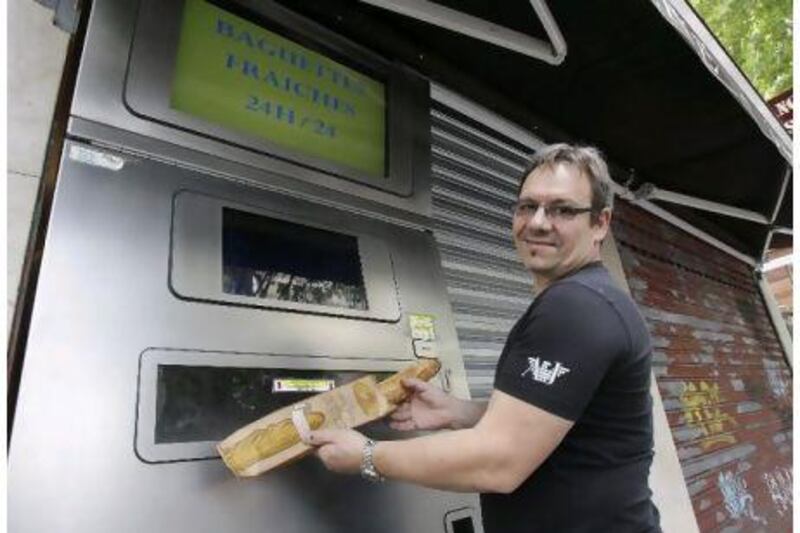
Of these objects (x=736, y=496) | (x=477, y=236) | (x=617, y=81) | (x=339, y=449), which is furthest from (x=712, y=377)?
(x=339, y=449)

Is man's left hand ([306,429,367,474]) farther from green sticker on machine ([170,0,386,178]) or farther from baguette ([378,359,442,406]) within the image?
green sticker on machine ([170,0,386,178])

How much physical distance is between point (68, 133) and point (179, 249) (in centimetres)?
37

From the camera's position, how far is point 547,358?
4.28 feet

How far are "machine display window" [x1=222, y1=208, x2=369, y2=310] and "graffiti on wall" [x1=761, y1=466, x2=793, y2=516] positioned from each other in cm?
577

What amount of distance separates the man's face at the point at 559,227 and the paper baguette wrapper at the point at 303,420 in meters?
0.46

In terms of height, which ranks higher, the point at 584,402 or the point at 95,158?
the point at 95,158

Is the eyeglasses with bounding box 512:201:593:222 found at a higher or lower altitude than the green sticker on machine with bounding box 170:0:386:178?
lower

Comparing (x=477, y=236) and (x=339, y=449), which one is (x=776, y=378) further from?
(x=339, y=449)

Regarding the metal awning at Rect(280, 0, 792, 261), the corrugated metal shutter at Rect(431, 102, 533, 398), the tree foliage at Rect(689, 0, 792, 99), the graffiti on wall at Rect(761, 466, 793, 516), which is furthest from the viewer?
the tree foliage at Rect(689, 0, 792, 99)

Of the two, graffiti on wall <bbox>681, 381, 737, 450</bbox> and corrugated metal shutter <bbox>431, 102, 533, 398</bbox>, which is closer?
corrugated metal shutter <bbox>431, 102, 533, 398</bbox>

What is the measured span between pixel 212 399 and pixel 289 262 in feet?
1.60

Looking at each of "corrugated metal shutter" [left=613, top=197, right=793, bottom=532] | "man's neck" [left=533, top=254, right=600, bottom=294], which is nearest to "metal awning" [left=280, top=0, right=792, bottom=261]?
"corrugated metal shutter" [left=613, top=197, right=793, bottom=532]

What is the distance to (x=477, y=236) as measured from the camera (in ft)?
9.30

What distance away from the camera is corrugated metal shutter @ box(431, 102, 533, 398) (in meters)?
2.61
